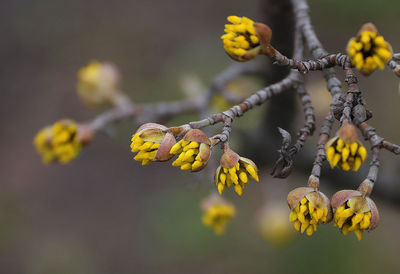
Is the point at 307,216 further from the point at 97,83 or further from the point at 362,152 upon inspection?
the point at 97,83

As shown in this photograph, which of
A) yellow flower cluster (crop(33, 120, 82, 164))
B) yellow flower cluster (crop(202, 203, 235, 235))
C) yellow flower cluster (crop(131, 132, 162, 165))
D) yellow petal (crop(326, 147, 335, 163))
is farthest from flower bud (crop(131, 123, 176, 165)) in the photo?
yellow flower cluster (crop(33, 120, 82, 164))

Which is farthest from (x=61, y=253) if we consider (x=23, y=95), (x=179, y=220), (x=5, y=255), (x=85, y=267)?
(x=23, y=95)

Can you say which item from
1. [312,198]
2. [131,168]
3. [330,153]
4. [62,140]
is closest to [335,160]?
[330,153]

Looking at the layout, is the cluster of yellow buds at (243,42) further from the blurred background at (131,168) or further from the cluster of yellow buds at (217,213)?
the blurred background at (131,168)

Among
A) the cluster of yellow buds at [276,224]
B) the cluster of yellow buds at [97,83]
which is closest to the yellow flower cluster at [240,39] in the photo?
the cluster of yellow buds at [97,83]

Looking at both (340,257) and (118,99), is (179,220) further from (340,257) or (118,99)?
(118,99)

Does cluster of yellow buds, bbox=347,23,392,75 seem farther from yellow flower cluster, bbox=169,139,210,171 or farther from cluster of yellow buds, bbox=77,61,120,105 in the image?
cluster of yellow buds, bbox=77,61,120,105

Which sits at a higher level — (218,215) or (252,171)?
(252,171)
